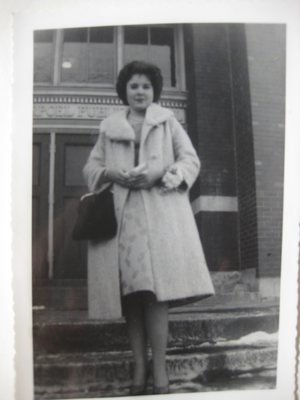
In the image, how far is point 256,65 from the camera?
40.0 inches

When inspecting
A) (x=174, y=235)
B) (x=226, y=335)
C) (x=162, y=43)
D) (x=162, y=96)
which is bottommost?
(x=226, y=335)

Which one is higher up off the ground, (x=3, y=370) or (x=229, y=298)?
(x=229, y=298)

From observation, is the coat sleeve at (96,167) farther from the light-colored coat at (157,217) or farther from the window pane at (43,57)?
the window pane at (43,57)

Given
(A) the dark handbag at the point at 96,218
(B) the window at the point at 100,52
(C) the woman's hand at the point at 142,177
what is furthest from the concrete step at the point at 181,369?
(B) the window at the point at 100,52

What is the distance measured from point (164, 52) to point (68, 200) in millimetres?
382

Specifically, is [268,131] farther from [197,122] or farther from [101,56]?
[101,56]

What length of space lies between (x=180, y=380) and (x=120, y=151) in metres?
0.50

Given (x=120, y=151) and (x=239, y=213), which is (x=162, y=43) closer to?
(x=120, y=151)

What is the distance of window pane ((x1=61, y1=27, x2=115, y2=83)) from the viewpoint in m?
0.99

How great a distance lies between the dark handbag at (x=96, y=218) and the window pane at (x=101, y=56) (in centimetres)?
24

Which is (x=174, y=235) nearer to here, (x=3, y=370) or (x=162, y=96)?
(x=162, y=96)

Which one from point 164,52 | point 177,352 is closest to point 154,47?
point 164,52

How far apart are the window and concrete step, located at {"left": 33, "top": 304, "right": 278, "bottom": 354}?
49cm

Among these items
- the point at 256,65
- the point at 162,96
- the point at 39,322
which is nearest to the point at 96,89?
the point at 162,96
